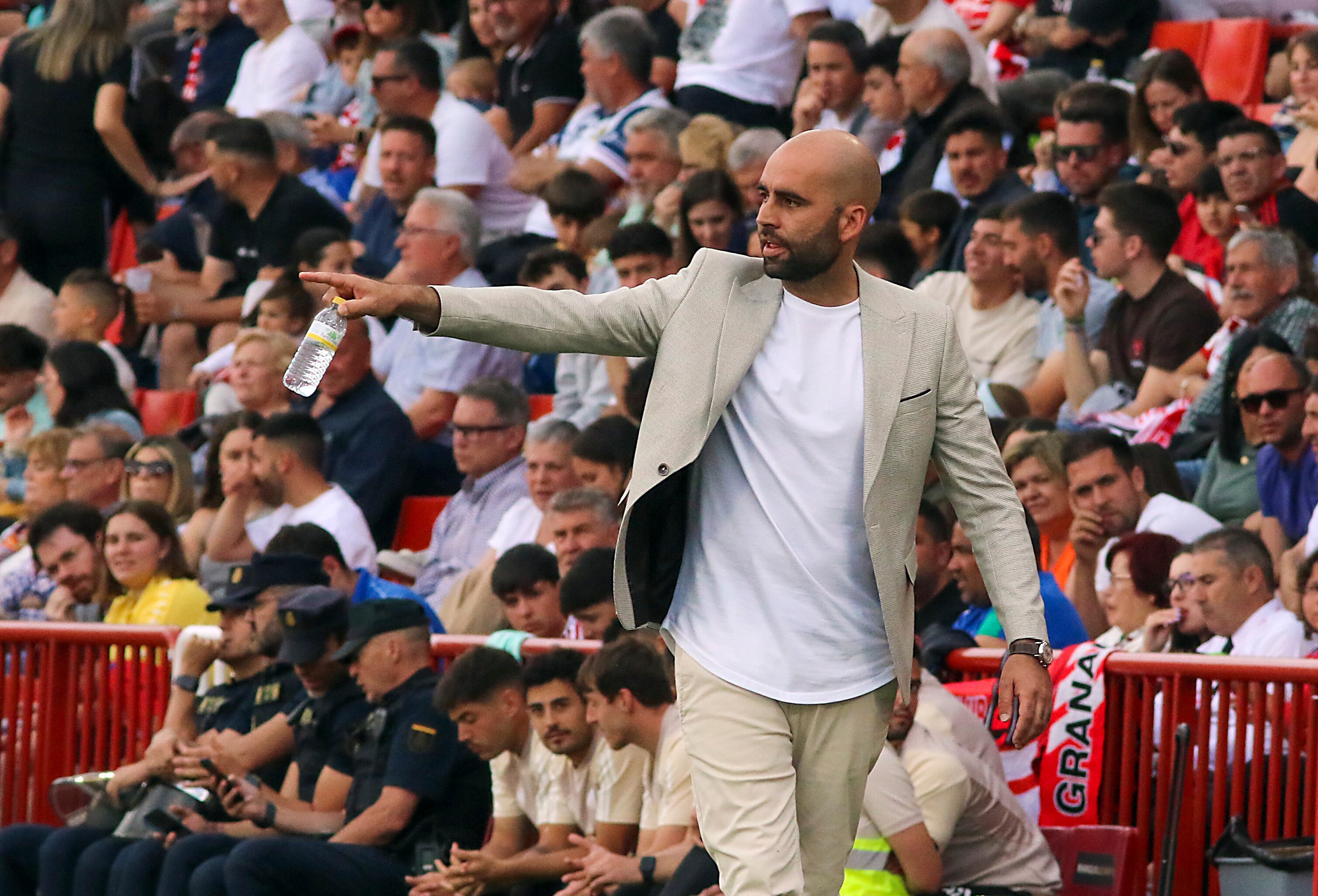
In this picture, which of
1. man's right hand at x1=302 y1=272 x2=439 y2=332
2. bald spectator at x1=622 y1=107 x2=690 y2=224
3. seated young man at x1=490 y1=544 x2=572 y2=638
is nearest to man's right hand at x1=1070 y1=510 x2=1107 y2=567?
seated young man at x1=490 y1=544 x2=572 y2=638

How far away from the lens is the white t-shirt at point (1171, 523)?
7.66 meters

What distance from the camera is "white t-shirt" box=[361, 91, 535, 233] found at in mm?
12484

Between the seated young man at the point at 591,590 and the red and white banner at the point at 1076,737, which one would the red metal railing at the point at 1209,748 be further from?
the seated young man at the point at 591,590

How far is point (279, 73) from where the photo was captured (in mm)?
14562

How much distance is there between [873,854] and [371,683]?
2261 mm

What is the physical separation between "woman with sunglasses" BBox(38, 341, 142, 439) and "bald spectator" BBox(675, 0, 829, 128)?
3654mm

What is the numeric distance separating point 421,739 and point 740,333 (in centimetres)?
320

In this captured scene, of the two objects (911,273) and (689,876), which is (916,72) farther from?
(689,876)

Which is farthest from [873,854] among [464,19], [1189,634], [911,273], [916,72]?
[464,19]

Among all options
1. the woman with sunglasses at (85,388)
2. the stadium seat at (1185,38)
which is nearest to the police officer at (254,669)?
the woman with sunglasses at (85,388)

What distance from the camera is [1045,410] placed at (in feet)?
30.7

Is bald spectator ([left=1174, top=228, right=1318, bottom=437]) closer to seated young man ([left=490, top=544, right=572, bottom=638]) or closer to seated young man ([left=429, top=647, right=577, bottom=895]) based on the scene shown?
seated young man ([left=490, top=544, right=572, bottom=638])

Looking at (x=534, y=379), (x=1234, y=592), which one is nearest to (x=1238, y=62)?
(x=534, y=379)

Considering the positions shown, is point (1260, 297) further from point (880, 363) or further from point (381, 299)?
point (381, 299)
